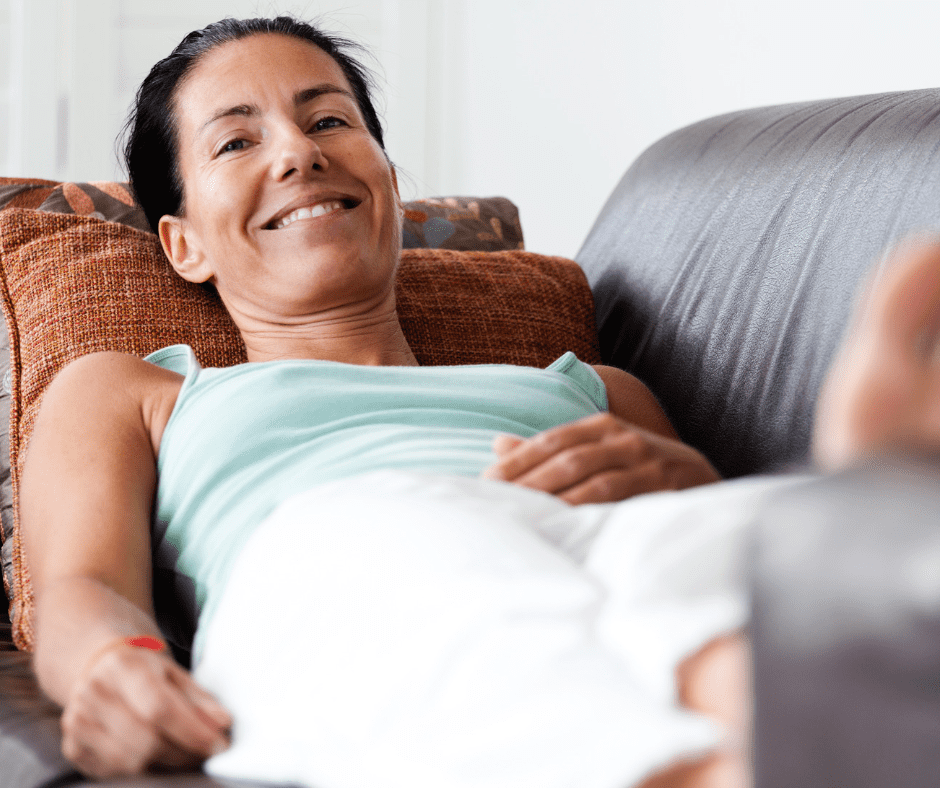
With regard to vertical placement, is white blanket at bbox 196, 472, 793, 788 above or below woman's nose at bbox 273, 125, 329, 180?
below

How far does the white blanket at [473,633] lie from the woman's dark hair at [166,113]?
29.8 inches

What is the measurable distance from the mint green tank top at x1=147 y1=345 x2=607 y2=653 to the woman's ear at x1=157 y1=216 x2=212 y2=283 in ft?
0.73

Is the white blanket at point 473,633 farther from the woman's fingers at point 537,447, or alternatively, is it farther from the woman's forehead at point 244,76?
the woman's forehead at point 244,76

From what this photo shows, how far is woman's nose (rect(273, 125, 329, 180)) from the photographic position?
4.01 ft

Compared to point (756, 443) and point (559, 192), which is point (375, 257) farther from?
point (559, 192)

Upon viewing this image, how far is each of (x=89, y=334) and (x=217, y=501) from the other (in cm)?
35

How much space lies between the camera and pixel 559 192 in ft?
9.82

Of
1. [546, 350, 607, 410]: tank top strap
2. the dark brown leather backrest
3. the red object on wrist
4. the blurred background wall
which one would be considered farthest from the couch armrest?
the blurred background wall

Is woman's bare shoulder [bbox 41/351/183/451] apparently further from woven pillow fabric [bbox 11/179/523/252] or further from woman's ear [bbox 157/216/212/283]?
woven pillow fabric [bbox 11/179/523/252]

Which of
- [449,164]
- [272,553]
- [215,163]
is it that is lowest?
[449,164]

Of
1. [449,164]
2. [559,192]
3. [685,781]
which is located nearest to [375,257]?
[685,781]

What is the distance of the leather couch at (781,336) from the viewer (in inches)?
12.7

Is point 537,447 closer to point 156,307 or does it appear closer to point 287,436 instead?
point 287,436

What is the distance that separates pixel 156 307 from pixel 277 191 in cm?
21
